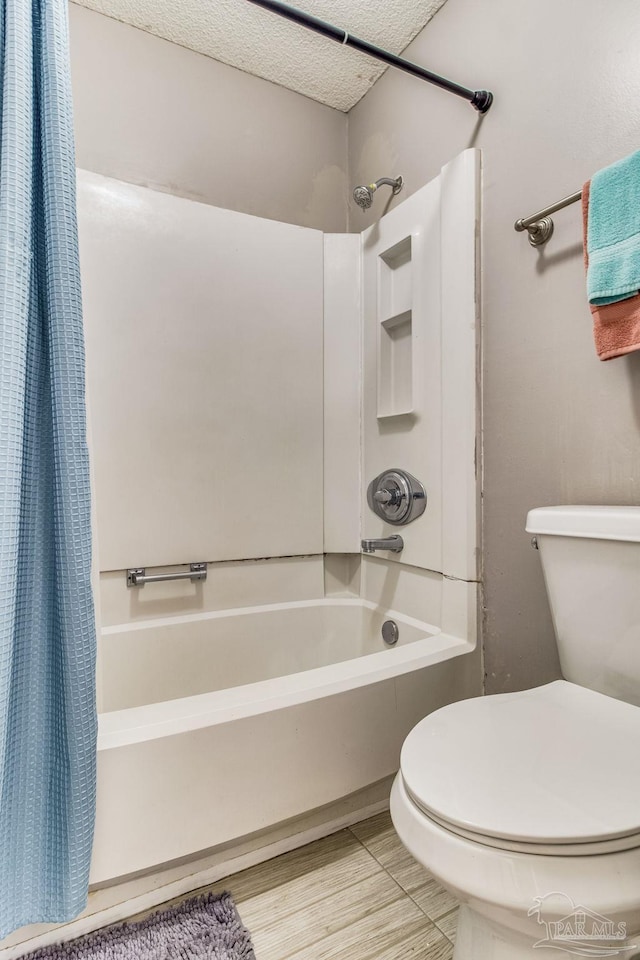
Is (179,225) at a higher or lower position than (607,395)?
higher

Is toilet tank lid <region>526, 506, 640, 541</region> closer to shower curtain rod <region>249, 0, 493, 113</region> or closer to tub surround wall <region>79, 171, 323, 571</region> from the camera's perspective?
tub surround wall <region>79, 171, 323, 571</region>

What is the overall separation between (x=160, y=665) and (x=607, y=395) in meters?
1.49

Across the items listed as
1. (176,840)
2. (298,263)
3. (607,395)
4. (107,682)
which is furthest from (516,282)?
(107,682)

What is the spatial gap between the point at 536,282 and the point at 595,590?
793 millimetres

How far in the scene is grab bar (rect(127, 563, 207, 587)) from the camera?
1589mm

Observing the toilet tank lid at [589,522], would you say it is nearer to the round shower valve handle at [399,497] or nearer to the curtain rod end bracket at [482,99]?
the round shower valve handle at [399,497]

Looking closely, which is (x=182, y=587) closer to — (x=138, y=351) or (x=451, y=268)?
(x=138, y=351)

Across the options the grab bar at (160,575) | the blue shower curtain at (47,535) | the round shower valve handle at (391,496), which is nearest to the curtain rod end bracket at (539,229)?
the round shower valve handle at (391,496)

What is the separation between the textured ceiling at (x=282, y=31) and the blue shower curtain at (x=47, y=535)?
97 centimetres

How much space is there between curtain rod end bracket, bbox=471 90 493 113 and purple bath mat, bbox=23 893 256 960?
212 centimetres

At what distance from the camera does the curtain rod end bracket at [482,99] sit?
4.54 feet

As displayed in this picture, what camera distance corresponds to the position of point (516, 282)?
1341 mm

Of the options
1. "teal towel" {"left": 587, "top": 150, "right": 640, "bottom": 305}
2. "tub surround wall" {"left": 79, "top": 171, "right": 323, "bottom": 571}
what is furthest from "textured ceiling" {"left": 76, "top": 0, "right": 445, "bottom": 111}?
"teal towel" {"left": 587, "top": 150, "right": 640, "bottom": 305}

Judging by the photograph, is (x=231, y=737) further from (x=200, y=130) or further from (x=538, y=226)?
(x=200, y=130)
